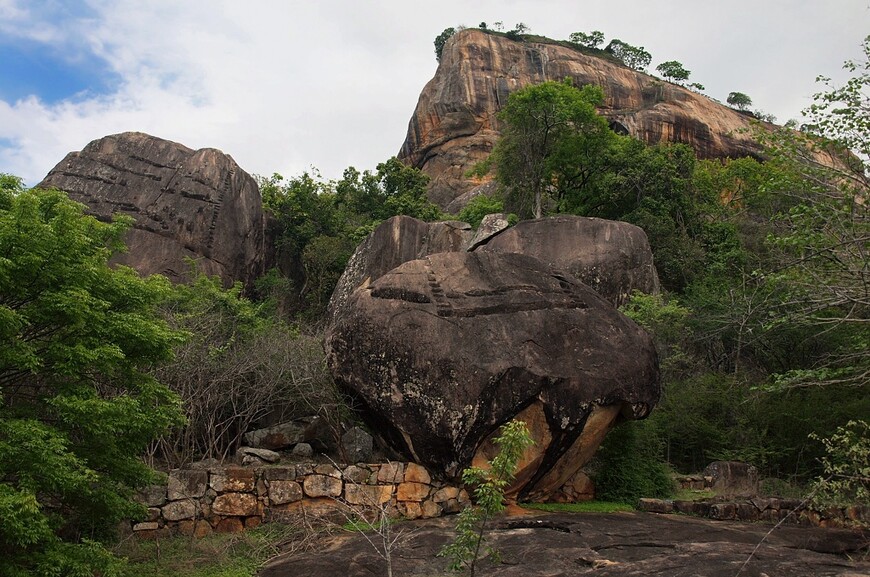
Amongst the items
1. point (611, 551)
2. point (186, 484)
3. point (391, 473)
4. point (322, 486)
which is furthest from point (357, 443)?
point (611, 551)

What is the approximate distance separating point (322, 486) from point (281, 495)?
0.65m

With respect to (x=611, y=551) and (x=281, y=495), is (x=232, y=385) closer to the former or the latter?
(x=281, y=495)

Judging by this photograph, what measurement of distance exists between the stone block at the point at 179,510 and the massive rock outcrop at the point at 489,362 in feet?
9.88

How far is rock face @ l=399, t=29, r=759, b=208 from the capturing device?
155ft

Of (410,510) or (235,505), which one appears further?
(410,510)

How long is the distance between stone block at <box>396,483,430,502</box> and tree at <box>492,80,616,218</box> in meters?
17.0

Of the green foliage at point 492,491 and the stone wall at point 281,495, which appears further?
the stone wall at point 281,495

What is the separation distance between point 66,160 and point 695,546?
884 inches

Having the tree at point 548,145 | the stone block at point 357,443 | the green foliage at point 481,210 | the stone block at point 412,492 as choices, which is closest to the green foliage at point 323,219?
the green foliage at point 481,210

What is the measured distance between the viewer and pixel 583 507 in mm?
13578

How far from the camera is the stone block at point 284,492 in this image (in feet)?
38.6

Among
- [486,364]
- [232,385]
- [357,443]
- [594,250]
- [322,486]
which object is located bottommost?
[322,486]

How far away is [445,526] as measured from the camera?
11672mm

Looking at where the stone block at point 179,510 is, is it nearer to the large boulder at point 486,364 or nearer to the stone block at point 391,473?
the stone block at point 391,473
